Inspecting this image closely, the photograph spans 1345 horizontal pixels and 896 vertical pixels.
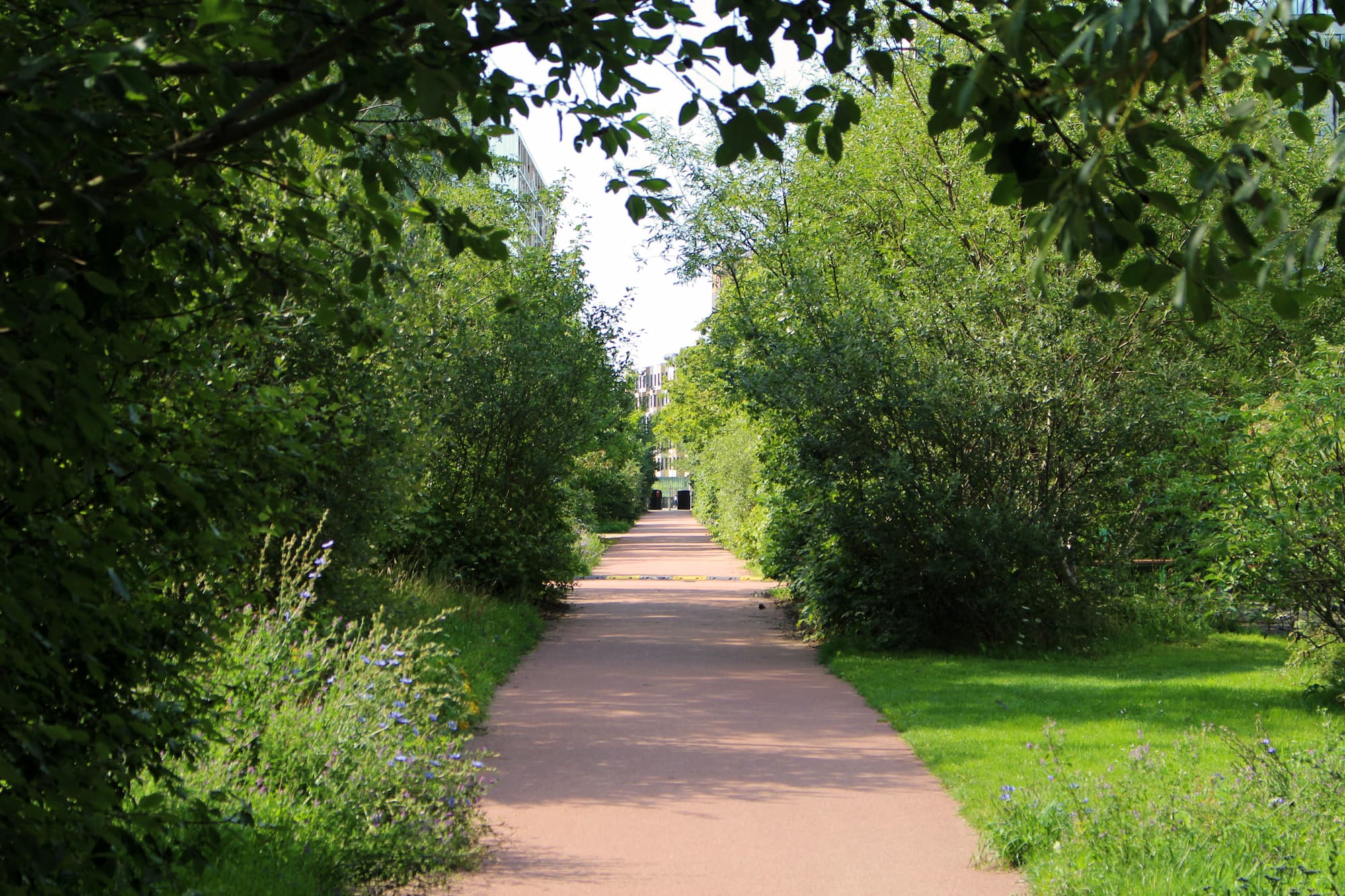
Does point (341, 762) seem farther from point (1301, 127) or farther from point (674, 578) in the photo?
point (674, 578)

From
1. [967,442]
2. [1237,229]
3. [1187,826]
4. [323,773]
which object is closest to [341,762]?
[323,773]

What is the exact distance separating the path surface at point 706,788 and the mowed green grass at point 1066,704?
0.88 feet

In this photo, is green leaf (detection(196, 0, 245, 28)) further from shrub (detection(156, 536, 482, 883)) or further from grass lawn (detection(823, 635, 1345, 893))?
grass lawn (detection(823, 635, 1345, 893))

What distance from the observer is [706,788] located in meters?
7.63

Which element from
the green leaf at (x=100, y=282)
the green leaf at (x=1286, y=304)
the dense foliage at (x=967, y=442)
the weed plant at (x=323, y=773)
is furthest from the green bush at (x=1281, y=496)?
the green leaf at (x=100, y=282)

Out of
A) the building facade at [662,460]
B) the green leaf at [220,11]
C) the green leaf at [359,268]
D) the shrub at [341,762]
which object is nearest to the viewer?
the green leaf at [220,11]

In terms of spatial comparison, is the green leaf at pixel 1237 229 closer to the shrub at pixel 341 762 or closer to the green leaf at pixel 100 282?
the green leaf at pixel 100 282

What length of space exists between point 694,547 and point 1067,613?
26651 millimetres

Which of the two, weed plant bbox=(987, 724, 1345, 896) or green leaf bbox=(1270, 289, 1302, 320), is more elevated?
green leaf bbox=(1270, 289, 1302, 320)

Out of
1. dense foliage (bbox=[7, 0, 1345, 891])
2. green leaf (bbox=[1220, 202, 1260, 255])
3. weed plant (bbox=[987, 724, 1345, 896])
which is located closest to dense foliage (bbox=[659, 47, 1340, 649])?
weed plant (bbox=[987, 724, 1345, 896])

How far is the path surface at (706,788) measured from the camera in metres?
5.79

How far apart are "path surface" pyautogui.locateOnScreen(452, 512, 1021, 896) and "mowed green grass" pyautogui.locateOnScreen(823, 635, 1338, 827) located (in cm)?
27

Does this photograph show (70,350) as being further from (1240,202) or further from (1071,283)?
(1071,283)

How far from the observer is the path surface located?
19.0ft
